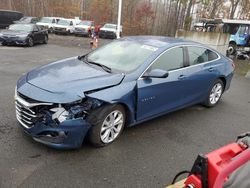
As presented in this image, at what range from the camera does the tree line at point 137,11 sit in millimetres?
35031

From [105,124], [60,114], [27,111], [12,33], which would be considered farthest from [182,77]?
[12,33]

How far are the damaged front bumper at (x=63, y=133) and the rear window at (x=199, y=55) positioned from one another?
2.67m

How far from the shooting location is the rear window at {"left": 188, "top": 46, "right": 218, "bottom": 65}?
5.25m

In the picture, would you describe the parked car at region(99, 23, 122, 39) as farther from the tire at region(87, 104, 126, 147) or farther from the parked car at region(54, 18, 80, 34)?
the tire at region(87, 104, 126, 147)

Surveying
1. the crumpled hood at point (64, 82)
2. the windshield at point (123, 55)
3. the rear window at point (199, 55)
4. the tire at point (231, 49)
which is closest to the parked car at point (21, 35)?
the windshield at point (123, 55)

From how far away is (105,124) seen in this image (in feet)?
12.6

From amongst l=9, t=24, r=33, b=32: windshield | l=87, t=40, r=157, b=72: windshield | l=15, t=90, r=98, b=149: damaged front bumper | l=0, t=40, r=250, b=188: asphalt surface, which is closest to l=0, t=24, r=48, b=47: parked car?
l=9, t=24, r=33, b=32: windshield

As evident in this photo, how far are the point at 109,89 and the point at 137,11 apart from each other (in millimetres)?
33420

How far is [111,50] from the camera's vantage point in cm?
496

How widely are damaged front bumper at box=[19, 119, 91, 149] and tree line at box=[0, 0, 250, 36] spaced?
3228 centimetres

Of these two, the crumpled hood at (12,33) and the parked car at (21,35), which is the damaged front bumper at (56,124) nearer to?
the parked car at (21,35)

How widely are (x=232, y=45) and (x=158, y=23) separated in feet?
59.9

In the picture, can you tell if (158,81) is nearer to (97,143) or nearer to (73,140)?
(97,143)

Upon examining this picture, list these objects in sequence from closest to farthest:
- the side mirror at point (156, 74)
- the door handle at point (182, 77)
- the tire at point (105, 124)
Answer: the tire at point (105, 124)
the side mirror at point (156, 74)
the door handle at point (182, 77)
